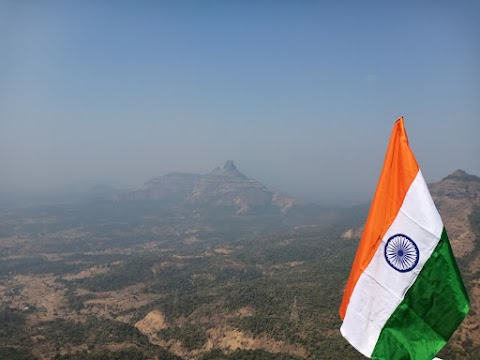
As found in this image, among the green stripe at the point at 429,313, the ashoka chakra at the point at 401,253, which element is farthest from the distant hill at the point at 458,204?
the ashoka chakra at the point at 401,253

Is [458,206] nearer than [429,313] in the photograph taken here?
No

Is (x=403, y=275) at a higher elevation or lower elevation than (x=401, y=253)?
lower

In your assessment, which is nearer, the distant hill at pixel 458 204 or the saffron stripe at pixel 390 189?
the saffron stripe at pixel 390 189

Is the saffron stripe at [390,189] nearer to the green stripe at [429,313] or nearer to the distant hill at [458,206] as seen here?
the green stripe at [429,313]

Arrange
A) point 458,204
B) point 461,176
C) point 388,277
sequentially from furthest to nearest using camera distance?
point 461,176 → point 458,204 → point 388,277

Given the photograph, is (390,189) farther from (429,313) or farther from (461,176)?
(461,176)

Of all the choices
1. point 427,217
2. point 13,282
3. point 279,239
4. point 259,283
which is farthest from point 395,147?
point 279,239

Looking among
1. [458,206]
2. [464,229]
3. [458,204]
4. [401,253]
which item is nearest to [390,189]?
[401,253]

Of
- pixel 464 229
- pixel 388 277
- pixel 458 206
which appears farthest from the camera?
pixel 458 206
